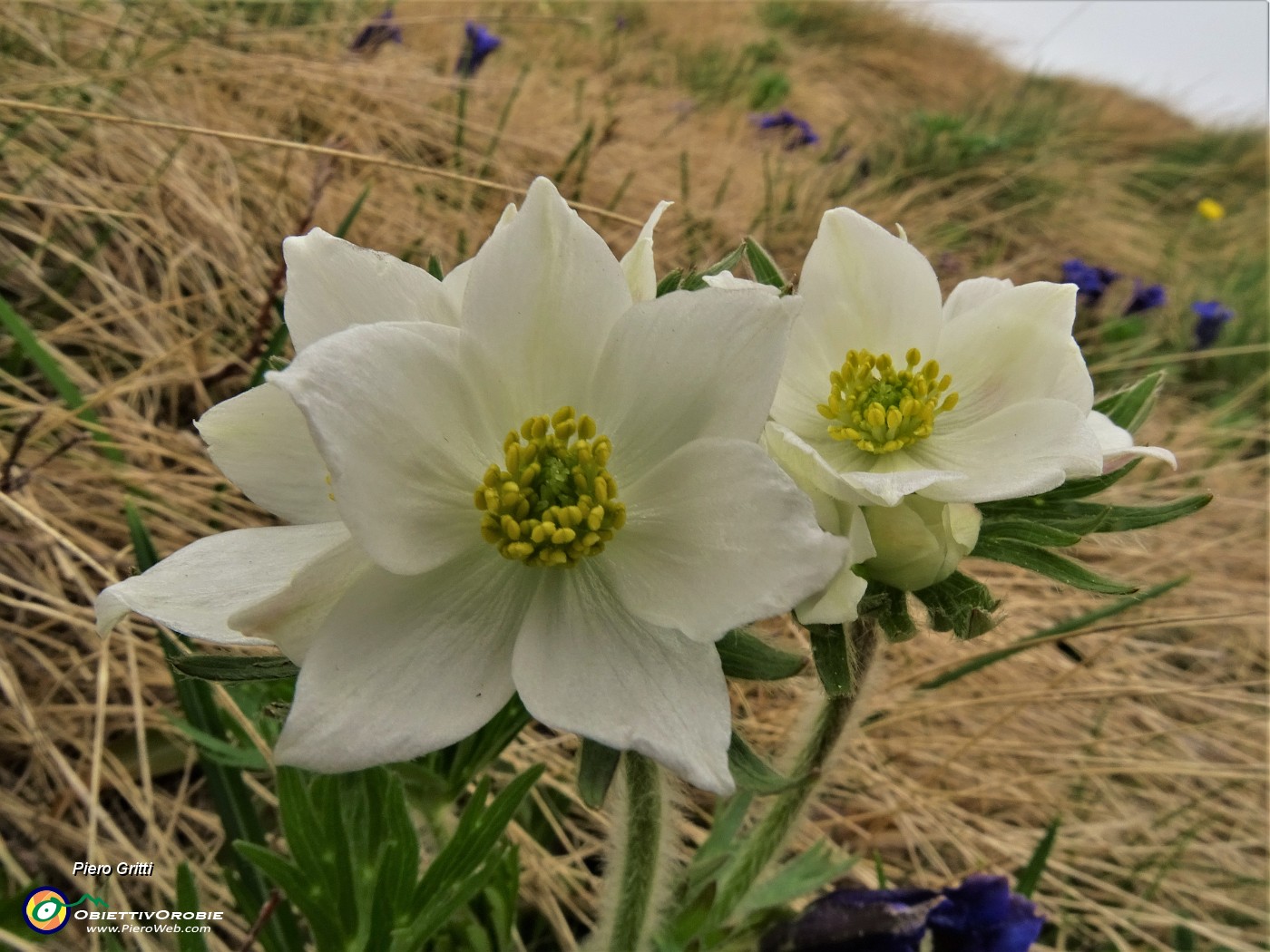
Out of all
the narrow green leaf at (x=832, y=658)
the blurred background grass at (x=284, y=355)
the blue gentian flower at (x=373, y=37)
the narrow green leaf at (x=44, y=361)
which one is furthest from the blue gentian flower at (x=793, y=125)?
Result: the narrow green leaf at (x=832, y=658)

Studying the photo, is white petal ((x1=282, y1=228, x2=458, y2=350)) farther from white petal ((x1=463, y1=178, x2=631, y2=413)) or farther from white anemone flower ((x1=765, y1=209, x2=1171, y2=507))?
white anemone flower ((x1=765, y1=209, x2=1171, y2=507))

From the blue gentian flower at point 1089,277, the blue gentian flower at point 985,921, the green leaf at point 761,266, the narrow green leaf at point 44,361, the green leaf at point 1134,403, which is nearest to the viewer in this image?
the green leaf at point 761,266

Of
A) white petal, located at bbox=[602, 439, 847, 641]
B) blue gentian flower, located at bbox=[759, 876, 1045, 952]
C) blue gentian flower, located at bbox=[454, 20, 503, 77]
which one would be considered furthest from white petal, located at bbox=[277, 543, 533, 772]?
blue gentian flower, located at bbox=[454, 20, 503, 77]

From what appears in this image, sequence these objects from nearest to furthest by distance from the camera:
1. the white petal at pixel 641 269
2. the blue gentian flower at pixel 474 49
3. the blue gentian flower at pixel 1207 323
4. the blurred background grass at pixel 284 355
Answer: the white petal at pixel 641 269
the blurred background grass at pixel 284 355
the blue gentian flower at pixel 474 49
the blue gentian flower at pixel 1207 323

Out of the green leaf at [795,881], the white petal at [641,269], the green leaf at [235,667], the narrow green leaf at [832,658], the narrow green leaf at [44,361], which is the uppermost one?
the white petal at [641,269]

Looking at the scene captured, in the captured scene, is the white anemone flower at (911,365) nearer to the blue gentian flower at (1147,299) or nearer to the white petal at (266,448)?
the white petal at (266,448)

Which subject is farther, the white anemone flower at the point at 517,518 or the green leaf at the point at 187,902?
the green leaf at the point at 187,902
